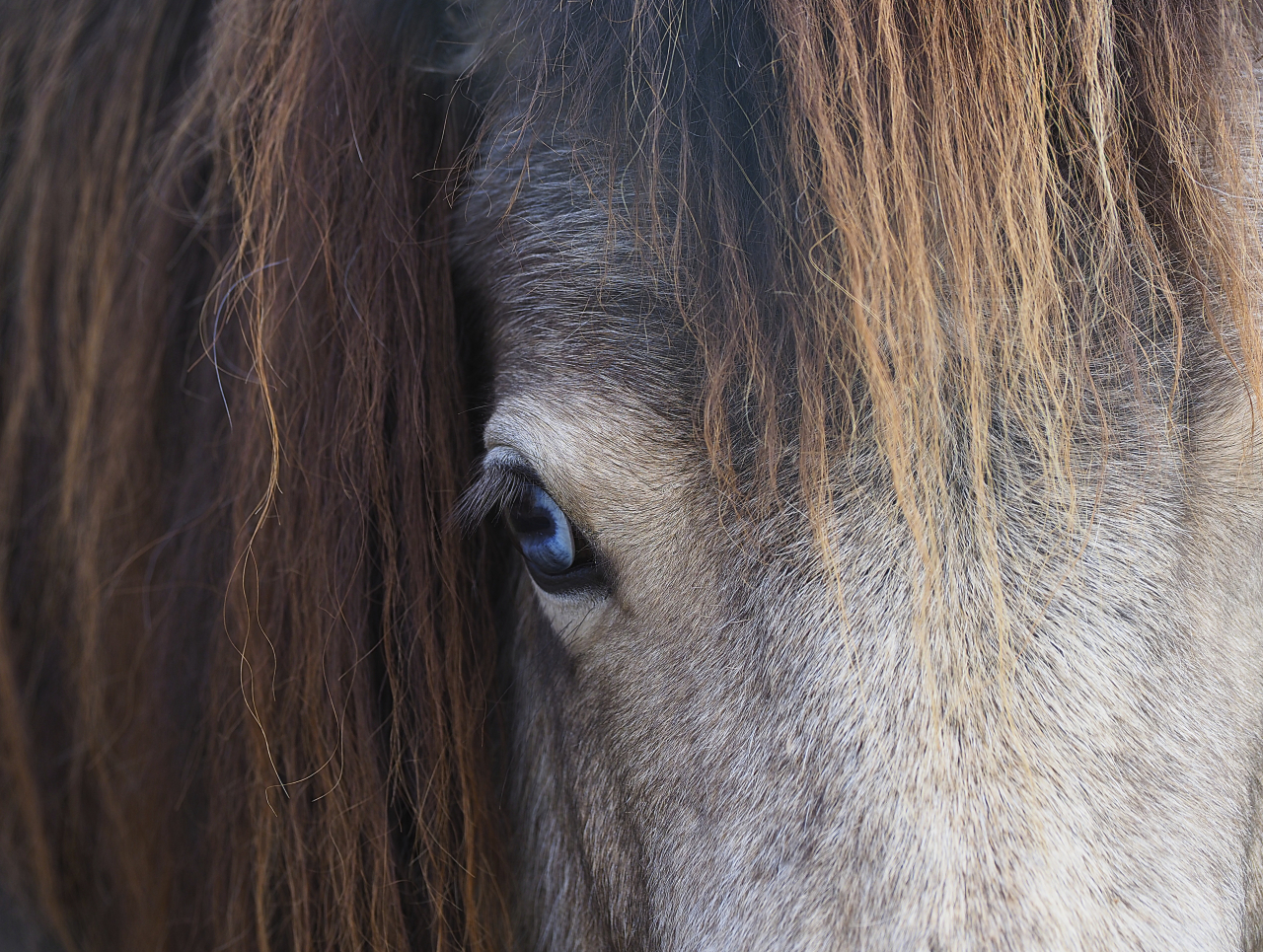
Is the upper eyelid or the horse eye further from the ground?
the upper eyelid

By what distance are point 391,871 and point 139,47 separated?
85 cm

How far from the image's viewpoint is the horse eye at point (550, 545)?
0.75m

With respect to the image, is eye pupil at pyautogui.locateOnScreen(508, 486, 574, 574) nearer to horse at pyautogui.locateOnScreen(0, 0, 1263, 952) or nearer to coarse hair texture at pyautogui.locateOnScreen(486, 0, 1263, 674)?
horse at pyautogui.locateOnScreen(0, 0, 1263, 952)

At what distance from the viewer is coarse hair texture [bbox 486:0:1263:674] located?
614 millimetres

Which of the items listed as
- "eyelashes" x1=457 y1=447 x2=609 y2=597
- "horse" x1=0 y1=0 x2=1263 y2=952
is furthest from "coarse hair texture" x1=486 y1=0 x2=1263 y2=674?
"eyelashes" x1=457 y1=447 x2=609 y2=597

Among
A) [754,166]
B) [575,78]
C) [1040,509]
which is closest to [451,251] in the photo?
[575,78]

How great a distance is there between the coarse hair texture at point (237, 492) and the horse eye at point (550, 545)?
92mm

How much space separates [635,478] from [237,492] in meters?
0.39

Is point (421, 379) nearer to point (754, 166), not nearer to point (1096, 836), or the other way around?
point (754, 166)

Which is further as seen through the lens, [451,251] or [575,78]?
[451,251]

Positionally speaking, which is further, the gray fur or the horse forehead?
the horse forehead

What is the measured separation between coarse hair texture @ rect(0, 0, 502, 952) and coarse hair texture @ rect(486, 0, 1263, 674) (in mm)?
291

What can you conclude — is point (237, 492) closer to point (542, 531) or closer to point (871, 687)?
point (542, 531)

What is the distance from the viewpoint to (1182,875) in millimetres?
573
